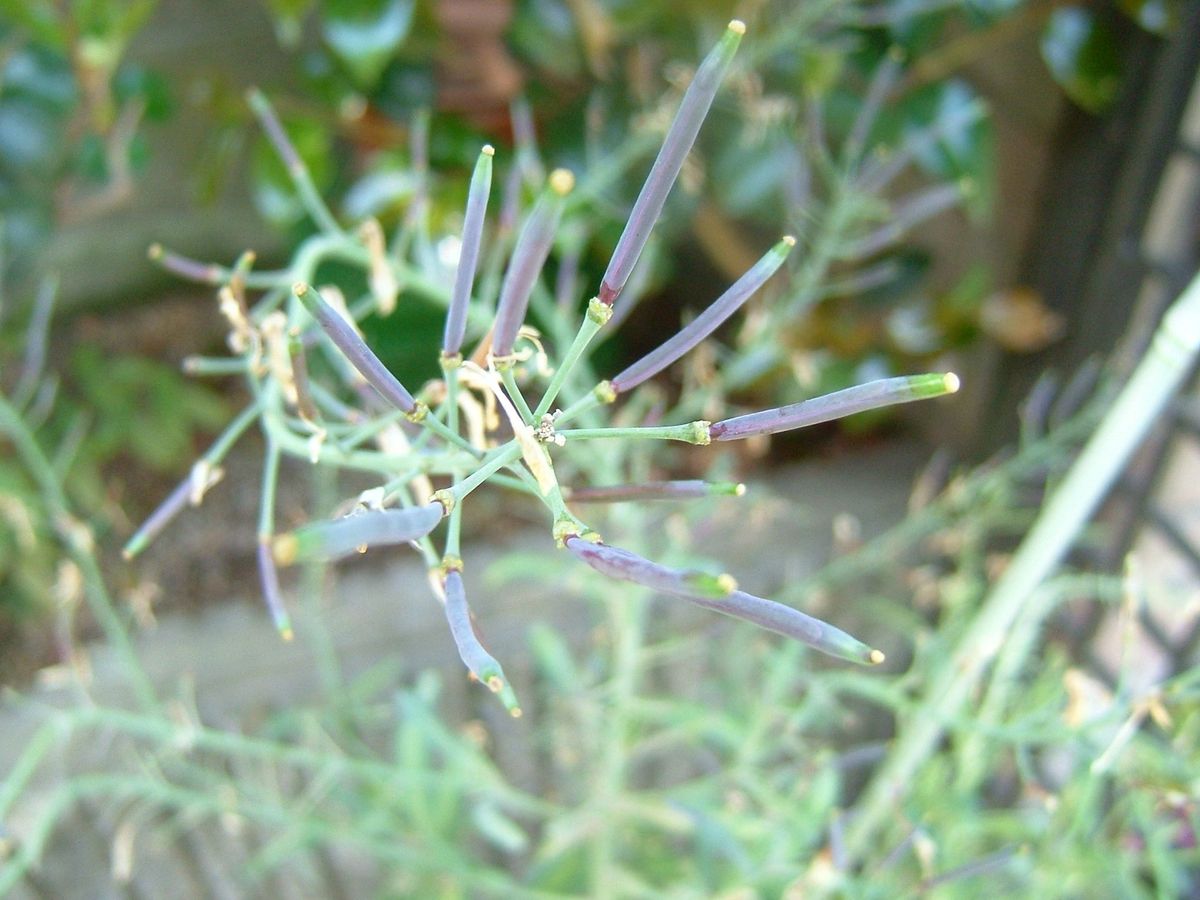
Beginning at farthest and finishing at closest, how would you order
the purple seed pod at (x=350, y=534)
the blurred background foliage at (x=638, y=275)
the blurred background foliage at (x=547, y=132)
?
1. the blurred background foliage at (x=547, y=132)
2. the blurred background foliage at (x=638, y=275)
3. the purple seed pod at (x=350, y=534)

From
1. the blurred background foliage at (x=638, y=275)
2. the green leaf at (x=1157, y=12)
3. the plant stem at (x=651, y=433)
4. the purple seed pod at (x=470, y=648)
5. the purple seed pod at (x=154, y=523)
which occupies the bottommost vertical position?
the blurred background foliage at (x=638, y=275)

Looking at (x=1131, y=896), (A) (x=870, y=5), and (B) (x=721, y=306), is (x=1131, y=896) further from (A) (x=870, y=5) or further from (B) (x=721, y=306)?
(A) (x=870, y=5)

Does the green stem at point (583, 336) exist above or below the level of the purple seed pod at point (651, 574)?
above

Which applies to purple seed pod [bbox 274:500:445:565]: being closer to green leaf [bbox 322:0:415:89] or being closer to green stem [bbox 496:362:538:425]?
green stem [bbox 496:362:538:425]

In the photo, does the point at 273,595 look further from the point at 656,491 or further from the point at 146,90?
the point at 146,90

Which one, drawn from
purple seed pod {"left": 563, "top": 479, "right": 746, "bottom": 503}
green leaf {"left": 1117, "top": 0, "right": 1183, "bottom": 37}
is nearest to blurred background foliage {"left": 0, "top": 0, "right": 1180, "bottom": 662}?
green leaf {"left": 1117, "top": 0, "right": 1183, "bottom": 37}

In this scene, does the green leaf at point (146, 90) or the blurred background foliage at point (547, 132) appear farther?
the green leaf at point (146, 90)

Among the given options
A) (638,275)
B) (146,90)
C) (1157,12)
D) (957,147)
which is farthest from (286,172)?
(1157,12)

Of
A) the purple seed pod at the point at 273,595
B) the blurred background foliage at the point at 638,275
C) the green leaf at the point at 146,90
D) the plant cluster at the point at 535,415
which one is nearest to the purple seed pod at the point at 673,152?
the plant cluster at the point at 535,415

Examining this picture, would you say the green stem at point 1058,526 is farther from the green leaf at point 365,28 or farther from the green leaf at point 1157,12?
the green leaf at point 365,28
